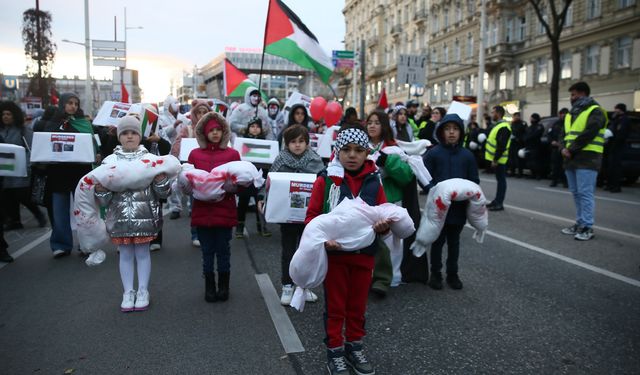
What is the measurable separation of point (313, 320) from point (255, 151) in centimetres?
275

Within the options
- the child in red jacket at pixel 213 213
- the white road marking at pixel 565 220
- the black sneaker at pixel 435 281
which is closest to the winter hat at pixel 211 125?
the child in red jacket at pixel 213 213

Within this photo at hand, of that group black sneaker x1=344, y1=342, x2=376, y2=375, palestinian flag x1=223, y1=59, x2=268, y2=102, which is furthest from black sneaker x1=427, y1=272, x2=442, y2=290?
palestinian flag x1=223, y1=59, x2=268, y2=102

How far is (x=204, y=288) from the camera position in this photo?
503 cm

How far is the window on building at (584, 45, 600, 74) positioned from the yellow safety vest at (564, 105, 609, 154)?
2665 centimetres

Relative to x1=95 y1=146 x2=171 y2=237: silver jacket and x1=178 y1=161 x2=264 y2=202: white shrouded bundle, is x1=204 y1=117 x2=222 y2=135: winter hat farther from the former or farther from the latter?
x1=95 y1=146 x2=171 y2=237: silver jacket

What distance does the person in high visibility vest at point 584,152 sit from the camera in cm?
699

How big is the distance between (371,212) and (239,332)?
156cm

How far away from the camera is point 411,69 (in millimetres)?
23359

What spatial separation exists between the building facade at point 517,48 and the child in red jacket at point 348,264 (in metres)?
27.1

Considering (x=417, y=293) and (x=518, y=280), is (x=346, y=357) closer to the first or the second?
(x=417, y=293)

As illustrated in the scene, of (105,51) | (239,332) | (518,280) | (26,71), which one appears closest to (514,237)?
(518,280)

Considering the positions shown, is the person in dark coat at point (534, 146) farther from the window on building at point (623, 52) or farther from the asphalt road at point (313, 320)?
the window on building at point (623, 52)

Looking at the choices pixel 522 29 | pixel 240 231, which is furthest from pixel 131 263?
pixel 522 29

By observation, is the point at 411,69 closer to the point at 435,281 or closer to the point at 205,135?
the point at 435,281
